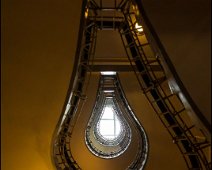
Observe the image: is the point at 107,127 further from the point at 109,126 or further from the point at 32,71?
the point at 32,71

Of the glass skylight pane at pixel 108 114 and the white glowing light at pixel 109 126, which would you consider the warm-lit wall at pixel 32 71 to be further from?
the white glowing light at pixel 109 126

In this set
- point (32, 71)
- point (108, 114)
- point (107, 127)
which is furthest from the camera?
point (107, 127)

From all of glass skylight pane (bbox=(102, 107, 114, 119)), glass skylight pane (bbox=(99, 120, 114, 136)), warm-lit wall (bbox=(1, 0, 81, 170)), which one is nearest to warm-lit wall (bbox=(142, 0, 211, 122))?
warm-lit wall (bbox=(1, 0, 81, 170))

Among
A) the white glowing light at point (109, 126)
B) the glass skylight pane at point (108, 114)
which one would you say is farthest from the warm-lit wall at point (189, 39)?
the white glowing light at point (109, 126)

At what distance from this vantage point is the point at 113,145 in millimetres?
6844

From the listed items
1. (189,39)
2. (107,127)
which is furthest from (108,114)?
(189,39)

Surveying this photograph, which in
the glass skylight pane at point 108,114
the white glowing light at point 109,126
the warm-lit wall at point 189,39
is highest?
the glass skylight pane at point 108,114

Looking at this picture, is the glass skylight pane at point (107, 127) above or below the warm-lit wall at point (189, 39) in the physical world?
above

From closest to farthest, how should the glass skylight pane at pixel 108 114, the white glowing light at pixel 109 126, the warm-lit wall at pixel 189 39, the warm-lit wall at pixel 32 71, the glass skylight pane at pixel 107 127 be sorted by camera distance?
the warm-lit wall at pixel 189 39, the warm-lit wall at pixel 32 71, the glass skylight pane at pixel 108 114, the white glowing light at pixel 109 126, the glass skylight pane at pixel 107 127

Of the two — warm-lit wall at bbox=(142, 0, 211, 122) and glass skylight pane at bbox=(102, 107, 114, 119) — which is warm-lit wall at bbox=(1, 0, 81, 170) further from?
glass skylight pane at bbox=(102, 107, 114, 119)

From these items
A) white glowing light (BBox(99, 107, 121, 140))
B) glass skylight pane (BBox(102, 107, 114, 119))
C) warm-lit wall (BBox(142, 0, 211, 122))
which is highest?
glass skylight pane (BBox(102, 107, 114, 119))

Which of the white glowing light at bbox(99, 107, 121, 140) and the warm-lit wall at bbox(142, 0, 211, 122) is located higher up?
the white glowing light at bbox(99, 107, 121, 140)

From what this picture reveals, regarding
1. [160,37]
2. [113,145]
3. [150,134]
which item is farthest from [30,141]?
[113,145]

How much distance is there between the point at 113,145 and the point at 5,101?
458cm
